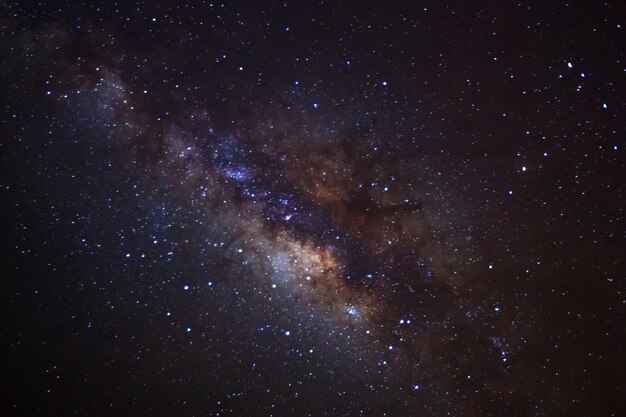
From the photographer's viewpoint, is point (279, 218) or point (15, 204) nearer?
point (15, 204)

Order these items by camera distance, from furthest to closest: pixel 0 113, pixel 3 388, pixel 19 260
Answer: pixel 3 388 → pixel 19 260 → pixel 0 113

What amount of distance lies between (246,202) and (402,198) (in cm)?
155

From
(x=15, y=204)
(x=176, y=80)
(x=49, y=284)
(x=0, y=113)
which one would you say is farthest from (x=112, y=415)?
(x=176, y=80)

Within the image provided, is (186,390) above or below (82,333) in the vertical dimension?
below

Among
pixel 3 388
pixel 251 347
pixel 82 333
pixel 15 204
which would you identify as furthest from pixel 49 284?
pixel 251 347

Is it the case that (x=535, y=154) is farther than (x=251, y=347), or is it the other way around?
(x=251, y=347)

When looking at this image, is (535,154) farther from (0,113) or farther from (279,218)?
(0,113)

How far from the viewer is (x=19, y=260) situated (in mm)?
2699

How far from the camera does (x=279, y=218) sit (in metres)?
2.81

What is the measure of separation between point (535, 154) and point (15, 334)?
5455 mm

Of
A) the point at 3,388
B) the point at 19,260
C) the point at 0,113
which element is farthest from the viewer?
the point at 3,388

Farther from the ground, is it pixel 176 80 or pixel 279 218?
pixel 176 80

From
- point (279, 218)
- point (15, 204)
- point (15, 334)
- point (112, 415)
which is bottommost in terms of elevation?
point (112, 415)

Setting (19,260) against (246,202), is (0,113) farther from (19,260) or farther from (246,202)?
(246,202)
